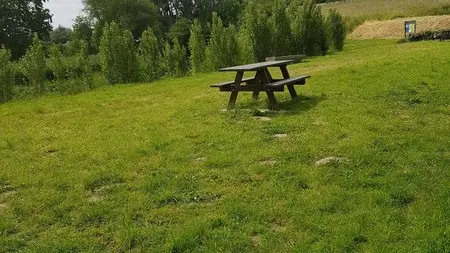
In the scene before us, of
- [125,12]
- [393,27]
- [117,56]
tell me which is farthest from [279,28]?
[125,12]

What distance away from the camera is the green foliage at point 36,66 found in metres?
15.6

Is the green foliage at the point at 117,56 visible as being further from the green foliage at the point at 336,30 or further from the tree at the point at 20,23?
the tree at the point at 20,23

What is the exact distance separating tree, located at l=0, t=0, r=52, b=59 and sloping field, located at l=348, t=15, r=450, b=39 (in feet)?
115

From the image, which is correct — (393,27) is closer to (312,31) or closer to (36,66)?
A: (312,31)

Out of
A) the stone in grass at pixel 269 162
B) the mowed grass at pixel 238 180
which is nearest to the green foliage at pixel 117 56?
the mowed grass at pixel 238 180

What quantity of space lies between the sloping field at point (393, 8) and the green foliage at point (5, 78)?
112 ft

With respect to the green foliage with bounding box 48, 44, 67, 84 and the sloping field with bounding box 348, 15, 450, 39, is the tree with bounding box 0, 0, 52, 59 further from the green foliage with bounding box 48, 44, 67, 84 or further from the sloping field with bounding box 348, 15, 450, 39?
the green foliage with bounding box 48, 44, 67, 84

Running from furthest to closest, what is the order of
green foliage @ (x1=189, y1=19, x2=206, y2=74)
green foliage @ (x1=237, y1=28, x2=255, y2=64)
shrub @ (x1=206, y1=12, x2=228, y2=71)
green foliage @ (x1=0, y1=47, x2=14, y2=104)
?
green foliage @ (x1=237, y1=28, x2=255, y2=64) < green foliage @ (x1=189, y1=19, x2=206, y2=74) < shrub @ (x1=206, y1=12, x2=228, y2=71) < green foliage @ (x1=0, y1=47, x2=14, y2=104)

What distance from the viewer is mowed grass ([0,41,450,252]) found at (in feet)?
11.4

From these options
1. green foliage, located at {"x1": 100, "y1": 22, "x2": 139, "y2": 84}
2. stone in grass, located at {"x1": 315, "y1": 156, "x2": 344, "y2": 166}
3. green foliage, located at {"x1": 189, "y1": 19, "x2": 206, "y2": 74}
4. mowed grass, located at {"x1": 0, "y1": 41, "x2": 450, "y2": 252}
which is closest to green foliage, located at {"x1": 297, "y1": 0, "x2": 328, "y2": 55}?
green foliage, located at {"x1": 189, "y1": 19, "x2": 206, "y2": 74}

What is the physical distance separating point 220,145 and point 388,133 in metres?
2.17

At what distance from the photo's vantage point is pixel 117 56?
17188 mm

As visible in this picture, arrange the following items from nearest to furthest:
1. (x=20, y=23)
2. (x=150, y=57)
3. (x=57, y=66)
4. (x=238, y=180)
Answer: (x=238, y=180)
(x=57, y=66)
(x=150, y=57)
(x=20, y=23)

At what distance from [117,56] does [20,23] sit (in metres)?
43.9
